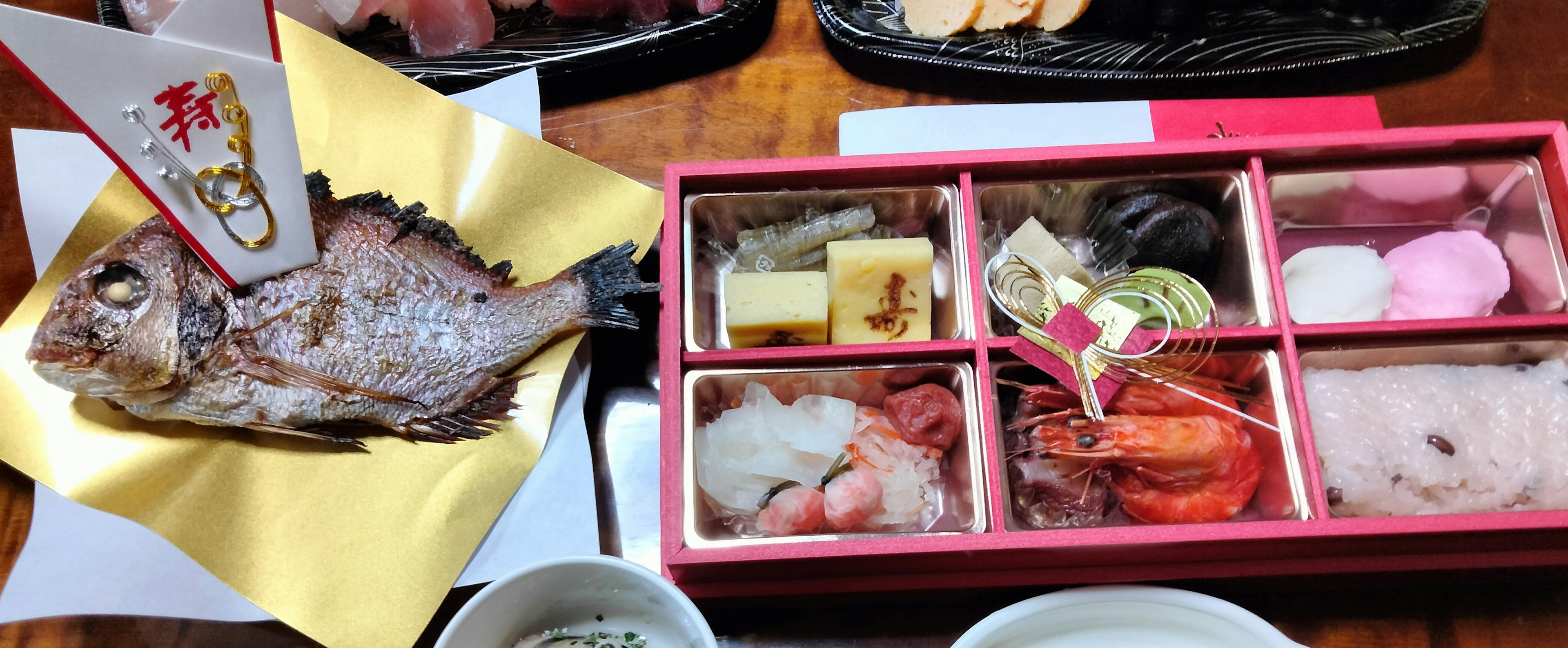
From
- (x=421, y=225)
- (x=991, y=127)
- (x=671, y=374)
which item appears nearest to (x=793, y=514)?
(x=671, y=374)

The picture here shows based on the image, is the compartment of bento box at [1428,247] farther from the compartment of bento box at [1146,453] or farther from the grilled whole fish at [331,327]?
the grilled whole fish at [331,327]

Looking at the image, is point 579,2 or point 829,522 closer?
point 829,522

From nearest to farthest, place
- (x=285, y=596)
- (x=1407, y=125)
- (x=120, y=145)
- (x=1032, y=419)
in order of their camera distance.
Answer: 1. (x=120, y=145)
2. (x=285, y=596)
3. (x=1032, y=419)
4. (x=1407, y=125)

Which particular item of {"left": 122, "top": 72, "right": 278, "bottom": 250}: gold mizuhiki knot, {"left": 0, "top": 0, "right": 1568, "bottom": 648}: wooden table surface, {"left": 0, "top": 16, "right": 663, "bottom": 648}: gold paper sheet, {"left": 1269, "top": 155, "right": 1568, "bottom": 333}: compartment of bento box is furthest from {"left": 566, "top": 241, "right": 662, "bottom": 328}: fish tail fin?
{"left": 1269, "top": 155, "right": 1568, "bottom": 333}: compartment of bento box

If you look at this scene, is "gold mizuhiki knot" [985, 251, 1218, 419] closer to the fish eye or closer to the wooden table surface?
the wooden table surface

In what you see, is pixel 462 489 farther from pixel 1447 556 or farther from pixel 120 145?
pixel 1447 556

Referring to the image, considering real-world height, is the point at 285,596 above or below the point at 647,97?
below

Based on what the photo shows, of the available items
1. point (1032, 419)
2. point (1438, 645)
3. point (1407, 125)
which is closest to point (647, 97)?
point (1032, 419)
